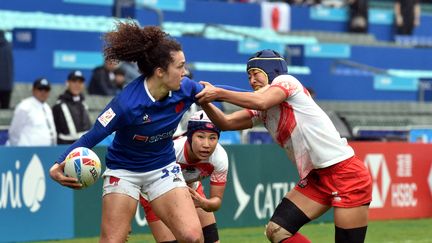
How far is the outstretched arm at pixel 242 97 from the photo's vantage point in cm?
845

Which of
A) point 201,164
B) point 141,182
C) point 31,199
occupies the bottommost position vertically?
point 31,199

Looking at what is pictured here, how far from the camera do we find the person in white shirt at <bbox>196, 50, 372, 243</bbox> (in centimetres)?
891

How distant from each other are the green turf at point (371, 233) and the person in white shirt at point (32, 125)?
5.20 feet

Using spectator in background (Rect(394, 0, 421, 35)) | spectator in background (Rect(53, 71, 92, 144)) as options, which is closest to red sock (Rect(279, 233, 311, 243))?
spectator in background (Rect(53, 71, 92, 144))

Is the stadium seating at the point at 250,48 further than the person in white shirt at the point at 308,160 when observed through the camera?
Yes

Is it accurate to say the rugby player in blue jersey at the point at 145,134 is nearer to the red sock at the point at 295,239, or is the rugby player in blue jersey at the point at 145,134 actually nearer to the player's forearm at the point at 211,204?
the player's forearm at the point at 211,204

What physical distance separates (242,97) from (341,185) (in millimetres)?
1147

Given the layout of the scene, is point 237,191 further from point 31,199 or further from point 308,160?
point 308,160

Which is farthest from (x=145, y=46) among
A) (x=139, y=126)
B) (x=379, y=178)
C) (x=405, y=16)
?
(x=405, y=16)

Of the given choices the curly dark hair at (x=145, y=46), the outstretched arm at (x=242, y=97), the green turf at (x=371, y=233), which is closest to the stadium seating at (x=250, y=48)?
the green turf at (x=371, y=233)

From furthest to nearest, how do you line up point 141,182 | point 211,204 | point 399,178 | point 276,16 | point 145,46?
point 276,16 < point 399,178 < point 211,204 < point 141,182 < point 145,46

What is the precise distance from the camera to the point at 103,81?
18047mm

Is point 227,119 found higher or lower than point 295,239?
higher

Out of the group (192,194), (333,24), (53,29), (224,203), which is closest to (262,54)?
(192,194)
